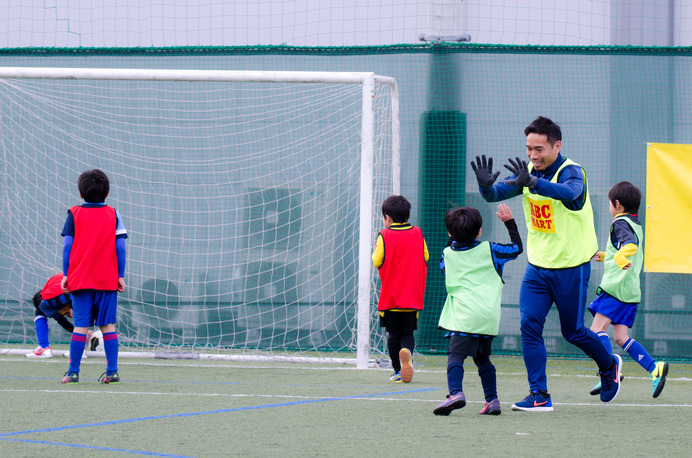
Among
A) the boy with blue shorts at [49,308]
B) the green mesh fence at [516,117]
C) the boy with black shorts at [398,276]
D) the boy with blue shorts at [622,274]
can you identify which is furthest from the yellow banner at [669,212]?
the boy with blue shorts at [49,308]

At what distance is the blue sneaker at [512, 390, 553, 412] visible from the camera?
5.08 m

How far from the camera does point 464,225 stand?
502 cm

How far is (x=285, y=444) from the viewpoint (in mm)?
3740

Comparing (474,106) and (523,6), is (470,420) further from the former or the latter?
(523,6)

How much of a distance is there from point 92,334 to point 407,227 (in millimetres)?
3568

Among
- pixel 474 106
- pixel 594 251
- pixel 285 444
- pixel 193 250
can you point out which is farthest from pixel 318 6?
pixel 285 444

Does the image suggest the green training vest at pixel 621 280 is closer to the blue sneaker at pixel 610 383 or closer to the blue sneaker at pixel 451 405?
the blue sneaker at pixel 610 383

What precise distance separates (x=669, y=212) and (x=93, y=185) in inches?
216

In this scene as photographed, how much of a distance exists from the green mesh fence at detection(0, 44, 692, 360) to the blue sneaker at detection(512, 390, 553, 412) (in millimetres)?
4314

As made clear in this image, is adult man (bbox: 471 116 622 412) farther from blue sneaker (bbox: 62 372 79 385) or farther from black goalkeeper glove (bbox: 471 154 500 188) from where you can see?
blue sneaker (bbox: 62 372 79 385)

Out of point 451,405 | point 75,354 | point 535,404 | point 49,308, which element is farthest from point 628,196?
point 49,308

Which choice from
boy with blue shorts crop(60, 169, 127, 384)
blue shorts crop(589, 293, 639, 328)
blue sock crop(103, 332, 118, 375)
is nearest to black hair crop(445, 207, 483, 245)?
blue shorts crop(589, 293, 639, 328)

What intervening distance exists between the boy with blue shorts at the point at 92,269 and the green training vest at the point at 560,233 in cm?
298

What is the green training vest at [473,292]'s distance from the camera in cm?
501
